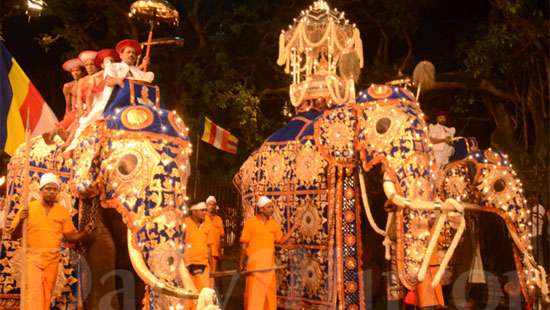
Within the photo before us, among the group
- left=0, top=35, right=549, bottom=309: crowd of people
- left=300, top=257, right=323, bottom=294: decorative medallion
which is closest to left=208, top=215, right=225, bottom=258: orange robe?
left=0, top=35, right=549, bottom=309: crowd of people

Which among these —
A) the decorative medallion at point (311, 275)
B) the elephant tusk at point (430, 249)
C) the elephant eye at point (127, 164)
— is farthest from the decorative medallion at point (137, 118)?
the decorative medallion at point (311, 275)

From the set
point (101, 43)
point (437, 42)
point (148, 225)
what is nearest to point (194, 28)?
point (101, 43)

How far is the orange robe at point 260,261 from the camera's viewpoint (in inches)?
365

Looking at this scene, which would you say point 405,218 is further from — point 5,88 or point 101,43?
point 101,43

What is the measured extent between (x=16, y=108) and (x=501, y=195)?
620 centimetres

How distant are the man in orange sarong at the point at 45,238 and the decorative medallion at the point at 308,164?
3232 millimetres

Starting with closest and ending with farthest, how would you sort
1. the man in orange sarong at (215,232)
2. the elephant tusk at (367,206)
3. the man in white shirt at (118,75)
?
1. the man in white shirt at (118,75)
2. the elephant tusk at (367,206)
3. the man in orange sarong at (215,232)

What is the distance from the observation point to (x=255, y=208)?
32.5ft

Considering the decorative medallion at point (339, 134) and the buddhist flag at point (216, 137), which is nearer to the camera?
the decorative medallion at point (339, 134)

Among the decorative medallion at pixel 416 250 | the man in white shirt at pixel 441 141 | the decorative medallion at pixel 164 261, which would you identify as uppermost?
the man in white shirt at pixel 441 141

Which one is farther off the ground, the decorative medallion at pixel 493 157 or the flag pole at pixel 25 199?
the decorative medallion at pixel 493 157

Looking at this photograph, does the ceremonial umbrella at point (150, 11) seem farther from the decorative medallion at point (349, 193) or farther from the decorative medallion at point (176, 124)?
the decorative medallion at point (349, 193)

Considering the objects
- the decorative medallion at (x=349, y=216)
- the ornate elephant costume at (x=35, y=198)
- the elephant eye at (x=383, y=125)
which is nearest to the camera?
the ornate elephant costume at (x=35, y=198)

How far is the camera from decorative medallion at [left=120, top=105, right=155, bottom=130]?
6109mm
